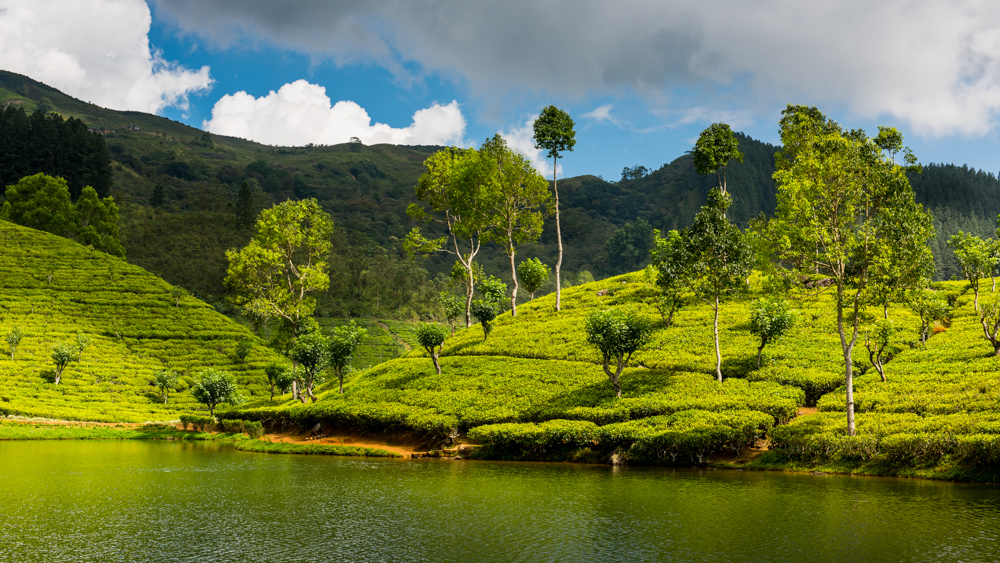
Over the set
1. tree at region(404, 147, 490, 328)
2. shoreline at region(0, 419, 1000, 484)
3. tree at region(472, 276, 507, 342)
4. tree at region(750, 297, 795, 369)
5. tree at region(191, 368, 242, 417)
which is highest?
tree at region(404, 147, 490, 328)

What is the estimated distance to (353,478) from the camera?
3047 cm

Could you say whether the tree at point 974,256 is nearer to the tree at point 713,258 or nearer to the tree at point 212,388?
the tree at point 713,258

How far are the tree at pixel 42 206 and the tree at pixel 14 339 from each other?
181 feet

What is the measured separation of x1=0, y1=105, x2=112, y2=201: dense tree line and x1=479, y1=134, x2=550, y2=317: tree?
13900cm

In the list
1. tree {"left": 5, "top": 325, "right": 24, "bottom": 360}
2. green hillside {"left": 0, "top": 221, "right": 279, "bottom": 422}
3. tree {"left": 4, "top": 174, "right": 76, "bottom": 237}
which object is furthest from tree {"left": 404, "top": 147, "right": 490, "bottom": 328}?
tree {"left": 4, "top": 174, "right": 76, "bottom": 237}

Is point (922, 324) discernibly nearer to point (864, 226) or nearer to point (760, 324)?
point (760, 324)

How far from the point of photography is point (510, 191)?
211 feet

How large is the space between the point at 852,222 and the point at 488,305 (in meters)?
31.5

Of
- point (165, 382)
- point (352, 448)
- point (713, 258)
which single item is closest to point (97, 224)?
point (165, 382)

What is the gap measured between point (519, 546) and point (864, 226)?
25.5 m

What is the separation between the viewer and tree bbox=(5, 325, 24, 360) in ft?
253

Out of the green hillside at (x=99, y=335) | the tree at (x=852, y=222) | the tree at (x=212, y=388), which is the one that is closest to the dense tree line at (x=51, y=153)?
the green hillside at (x=99, y=335)

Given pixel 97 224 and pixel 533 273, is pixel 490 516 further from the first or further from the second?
pixel 97 224

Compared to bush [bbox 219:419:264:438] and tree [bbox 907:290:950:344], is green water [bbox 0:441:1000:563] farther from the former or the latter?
tree [bbox 907:290:950:344]
